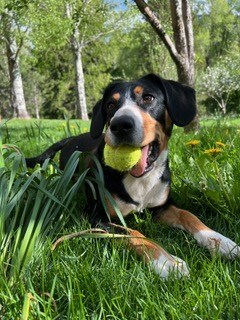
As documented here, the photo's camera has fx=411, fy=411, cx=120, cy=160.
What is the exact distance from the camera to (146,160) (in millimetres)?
2857

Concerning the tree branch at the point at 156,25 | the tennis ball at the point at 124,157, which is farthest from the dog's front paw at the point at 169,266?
the tree branch at the point at 156,25

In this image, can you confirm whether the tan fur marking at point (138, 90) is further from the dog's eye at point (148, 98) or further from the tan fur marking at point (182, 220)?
the tan fur marking at point (182, 220)

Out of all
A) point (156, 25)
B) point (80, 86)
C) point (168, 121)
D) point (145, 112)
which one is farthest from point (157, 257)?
point (80, 86)

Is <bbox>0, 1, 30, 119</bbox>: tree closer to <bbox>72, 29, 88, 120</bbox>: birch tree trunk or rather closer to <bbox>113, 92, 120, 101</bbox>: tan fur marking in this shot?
<bbox>72, 29, 88, 120</bbox>: birch tree trunk

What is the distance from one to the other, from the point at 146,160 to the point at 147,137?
0.23 meters

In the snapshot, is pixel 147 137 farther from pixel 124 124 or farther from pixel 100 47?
pixel 100 47

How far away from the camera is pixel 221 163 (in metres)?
3.80

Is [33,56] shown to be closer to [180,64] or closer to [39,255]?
[180,64]

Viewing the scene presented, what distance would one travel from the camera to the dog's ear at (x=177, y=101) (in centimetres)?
298

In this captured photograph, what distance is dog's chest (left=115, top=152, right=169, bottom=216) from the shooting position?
2967mm

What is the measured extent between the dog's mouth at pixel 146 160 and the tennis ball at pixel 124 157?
100 mm

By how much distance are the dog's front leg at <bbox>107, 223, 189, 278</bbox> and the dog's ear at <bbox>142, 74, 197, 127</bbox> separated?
95 cm

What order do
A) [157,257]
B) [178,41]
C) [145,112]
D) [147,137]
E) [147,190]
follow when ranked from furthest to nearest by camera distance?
[178,41]
[147,190]
[145,112]
[147,137]
[157,257]

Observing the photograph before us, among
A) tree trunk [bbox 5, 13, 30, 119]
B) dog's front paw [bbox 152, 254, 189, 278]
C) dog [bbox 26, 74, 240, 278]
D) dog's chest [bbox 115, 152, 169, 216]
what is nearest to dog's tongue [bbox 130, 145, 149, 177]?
dog [bbox 26, 74, 240, 278]
